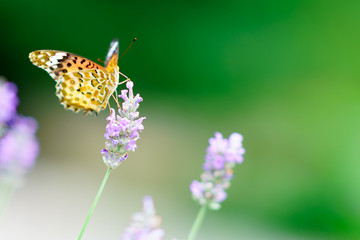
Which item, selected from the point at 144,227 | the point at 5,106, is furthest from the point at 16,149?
the point at 144,227

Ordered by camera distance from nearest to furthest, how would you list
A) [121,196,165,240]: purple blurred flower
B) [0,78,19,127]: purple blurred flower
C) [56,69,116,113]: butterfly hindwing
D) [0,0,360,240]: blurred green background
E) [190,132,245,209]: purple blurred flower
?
[121,196,165,240]: purple blurred flower
[190,132,245,209]: purple blurred flower
[0,78,19,127]: purple blurred flower
[56,69,116,113]: butterfly hindwing
[0,0,360,240]: blurred green background

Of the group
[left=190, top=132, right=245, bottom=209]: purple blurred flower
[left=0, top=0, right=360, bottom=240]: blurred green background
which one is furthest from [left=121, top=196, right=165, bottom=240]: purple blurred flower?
[left=0, top=0, right=360, bottom=240]: blurred green background

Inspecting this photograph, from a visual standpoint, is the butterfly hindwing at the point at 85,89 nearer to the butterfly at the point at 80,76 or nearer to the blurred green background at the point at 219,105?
the butterfly at the point at 80,76

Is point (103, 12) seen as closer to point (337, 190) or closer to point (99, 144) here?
point (99, 144)

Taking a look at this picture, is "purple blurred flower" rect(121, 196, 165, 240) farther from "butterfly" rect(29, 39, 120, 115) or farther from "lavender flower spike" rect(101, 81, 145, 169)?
"butterfly" rect(29, 39, 120, 115)

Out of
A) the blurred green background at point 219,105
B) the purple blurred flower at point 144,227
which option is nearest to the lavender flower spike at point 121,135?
the purple blurred flower at point 144,227

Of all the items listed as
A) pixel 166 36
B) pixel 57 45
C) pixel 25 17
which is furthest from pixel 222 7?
pixel 25 17

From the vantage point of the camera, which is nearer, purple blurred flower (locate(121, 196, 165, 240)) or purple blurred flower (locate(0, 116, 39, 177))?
purple blurred flower (locate(121, 196, 165, 240))
